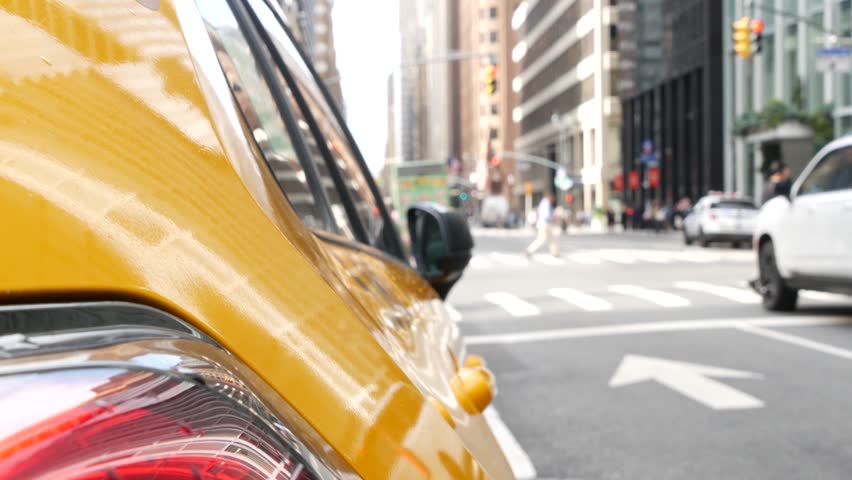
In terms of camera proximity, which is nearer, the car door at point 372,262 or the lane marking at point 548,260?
the car door at point 372,262

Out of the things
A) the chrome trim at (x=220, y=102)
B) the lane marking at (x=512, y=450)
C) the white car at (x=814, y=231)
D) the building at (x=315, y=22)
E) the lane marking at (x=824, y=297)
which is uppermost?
the building at (x=315, y=22)

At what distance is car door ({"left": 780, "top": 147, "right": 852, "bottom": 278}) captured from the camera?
10.6 meters

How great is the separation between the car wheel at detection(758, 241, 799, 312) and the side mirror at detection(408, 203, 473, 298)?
9578 millimetres

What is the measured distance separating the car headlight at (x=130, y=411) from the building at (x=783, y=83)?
103 feet

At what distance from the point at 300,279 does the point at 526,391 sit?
21.3ft

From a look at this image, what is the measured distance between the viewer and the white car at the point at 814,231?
1061 centimetres

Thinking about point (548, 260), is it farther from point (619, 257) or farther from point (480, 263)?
point (480, 263)

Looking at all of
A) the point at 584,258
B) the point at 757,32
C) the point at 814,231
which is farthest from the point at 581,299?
the point at 757,32

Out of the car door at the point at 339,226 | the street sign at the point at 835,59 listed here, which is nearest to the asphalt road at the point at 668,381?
the car door at the point at 339,226

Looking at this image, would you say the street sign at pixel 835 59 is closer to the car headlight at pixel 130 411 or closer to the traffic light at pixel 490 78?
the traffic light at pixel 490 78

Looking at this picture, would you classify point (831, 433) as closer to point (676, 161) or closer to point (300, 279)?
point (300, 279)

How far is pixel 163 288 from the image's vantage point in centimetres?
97

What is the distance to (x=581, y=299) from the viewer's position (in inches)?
594

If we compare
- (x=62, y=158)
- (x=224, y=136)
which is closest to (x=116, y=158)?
(x=62, y=158)
